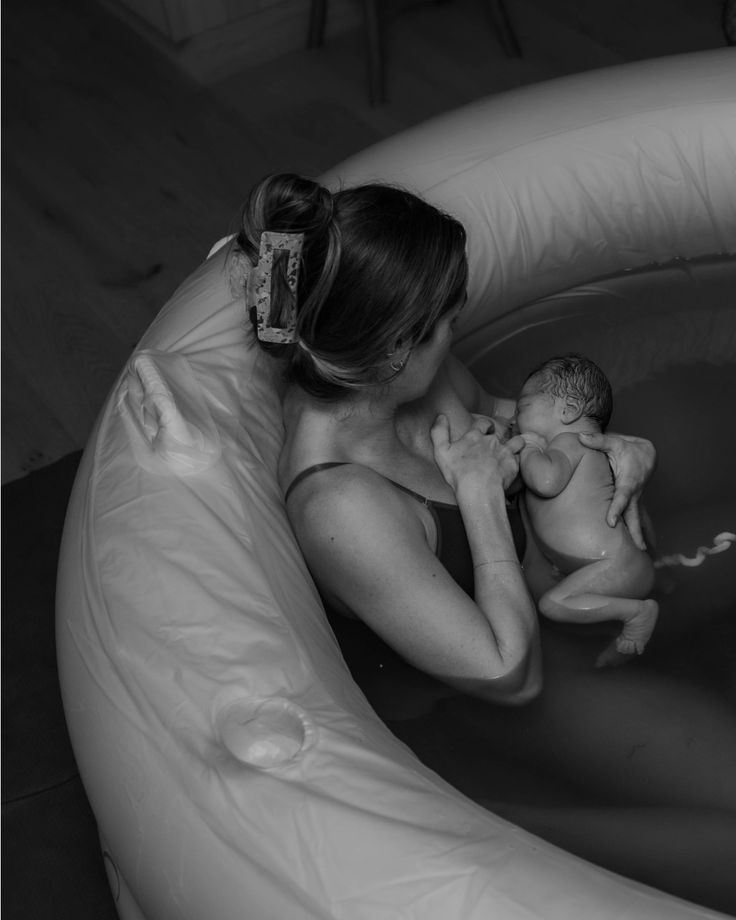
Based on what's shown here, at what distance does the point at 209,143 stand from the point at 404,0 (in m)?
0.81

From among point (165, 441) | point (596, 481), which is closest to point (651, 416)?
point (596, 481)

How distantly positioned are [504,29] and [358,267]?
2.21 m

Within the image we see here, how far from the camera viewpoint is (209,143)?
3.15m

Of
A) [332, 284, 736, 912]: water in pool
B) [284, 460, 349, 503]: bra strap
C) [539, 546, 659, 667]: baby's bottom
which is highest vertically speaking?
[284, 460, 349, 503]: bra strap

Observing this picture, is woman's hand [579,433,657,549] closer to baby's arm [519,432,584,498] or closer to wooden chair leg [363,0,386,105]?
baby's arm [519,432,584,498]

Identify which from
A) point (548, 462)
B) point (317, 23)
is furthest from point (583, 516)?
point (317, 23)

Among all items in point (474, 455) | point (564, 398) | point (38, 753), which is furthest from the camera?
point (38, 753)

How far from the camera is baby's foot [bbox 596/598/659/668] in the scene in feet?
Answer: 4.93

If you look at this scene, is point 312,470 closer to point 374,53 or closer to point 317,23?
point 374,53

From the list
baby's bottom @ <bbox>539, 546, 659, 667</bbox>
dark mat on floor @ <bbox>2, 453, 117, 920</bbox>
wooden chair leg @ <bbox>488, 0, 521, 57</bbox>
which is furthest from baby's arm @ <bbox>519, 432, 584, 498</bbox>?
wooden chair leg @ <bbox>488, 0, 521, 57</bbox>

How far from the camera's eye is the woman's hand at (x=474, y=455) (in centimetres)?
151

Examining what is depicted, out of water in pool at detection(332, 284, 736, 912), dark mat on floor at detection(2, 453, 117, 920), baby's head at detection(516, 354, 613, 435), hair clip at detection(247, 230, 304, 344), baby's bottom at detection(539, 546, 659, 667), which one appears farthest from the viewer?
dark mat on floor at detection(2, 453, 117, 920)

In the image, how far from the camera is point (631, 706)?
1.47 m

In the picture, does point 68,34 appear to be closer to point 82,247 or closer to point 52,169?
point 52,169
